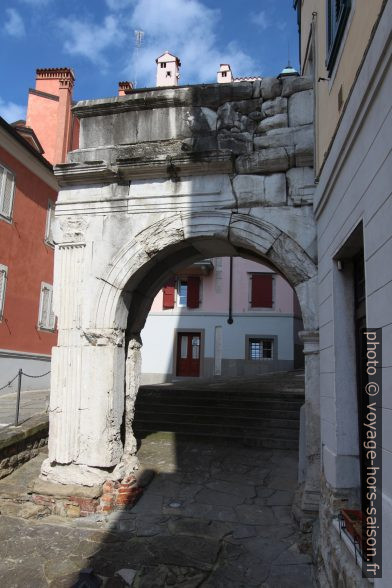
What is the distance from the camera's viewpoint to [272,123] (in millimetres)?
5270

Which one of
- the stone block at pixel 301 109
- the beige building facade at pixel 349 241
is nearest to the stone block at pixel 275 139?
the stone block at pixel 301 109

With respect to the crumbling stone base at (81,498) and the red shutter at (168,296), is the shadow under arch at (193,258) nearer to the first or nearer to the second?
the crumbling stone base at (81,498)

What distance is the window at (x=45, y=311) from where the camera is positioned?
13.5m

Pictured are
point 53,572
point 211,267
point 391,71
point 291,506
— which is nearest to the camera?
point 391,71

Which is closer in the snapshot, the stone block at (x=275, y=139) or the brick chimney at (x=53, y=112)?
the stone block at (x=275, y=139)

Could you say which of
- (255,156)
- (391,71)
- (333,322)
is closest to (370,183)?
(391,71)

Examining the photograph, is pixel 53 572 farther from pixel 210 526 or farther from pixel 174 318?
pixel 174 318

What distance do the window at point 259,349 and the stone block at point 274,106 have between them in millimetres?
13780

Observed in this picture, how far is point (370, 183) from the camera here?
264 cm

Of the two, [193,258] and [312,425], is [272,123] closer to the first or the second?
[193,258]

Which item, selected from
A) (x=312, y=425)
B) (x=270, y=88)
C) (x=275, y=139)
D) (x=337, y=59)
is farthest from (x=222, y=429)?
(x=337, y=59)

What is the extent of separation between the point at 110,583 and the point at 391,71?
402cm

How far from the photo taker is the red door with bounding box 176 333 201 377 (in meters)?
19.0

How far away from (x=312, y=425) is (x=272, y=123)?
326 centimetres
